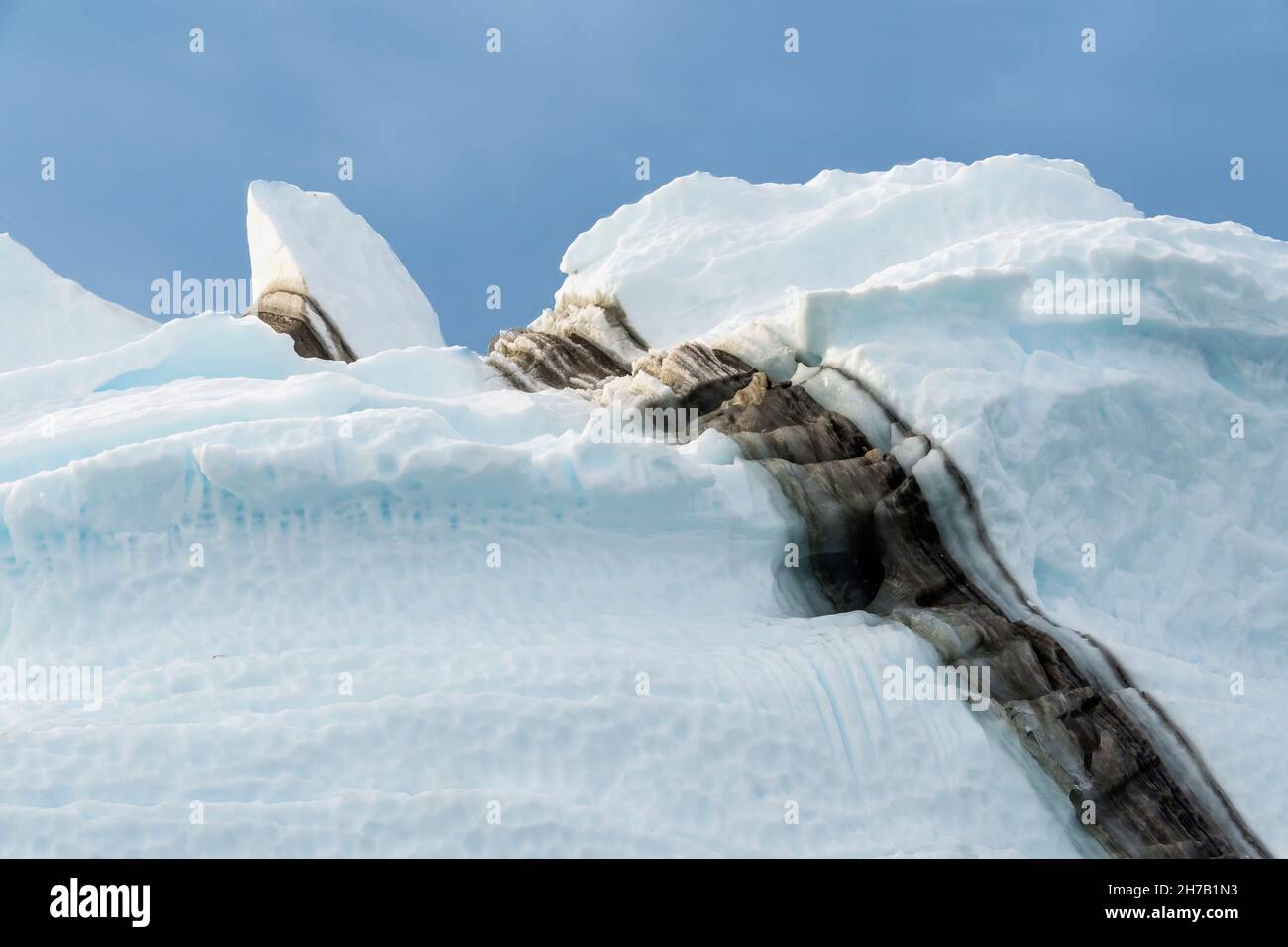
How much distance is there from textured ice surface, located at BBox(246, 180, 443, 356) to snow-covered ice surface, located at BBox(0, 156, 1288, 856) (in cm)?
503

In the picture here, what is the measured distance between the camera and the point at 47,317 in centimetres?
1852

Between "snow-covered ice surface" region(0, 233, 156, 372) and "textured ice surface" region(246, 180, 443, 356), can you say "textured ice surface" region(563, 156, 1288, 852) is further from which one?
"snow-covered ice surface" region(0, 233, 156, 372)

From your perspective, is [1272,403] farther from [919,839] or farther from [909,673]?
[919,839]

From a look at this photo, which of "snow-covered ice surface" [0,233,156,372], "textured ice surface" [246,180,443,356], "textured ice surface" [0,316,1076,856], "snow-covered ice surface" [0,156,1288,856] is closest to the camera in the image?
"textured ice surface" [0,316,1076,856]

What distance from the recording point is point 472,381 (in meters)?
15.8

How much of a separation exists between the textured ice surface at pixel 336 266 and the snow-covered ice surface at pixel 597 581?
5027 mm

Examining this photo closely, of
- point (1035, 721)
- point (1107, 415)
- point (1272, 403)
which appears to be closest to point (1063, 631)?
point (1035, 721)

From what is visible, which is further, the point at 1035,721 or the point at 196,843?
the point at 1035,721

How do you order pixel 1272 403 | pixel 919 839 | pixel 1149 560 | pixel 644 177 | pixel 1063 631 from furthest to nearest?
pixel 644 177, pixel 1272 403, pixel 1149 560, pixel 1063 631, pixel 919 839

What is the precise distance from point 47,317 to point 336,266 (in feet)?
14.4

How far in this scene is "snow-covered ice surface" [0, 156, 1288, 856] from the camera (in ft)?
26.5

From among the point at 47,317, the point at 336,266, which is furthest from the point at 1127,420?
the point at 47,317

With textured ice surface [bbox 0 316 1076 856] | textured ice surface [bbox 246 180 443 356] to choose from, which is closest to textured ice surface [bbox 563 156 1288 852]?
textured ice surface [bbox 0 316 1076 856]
